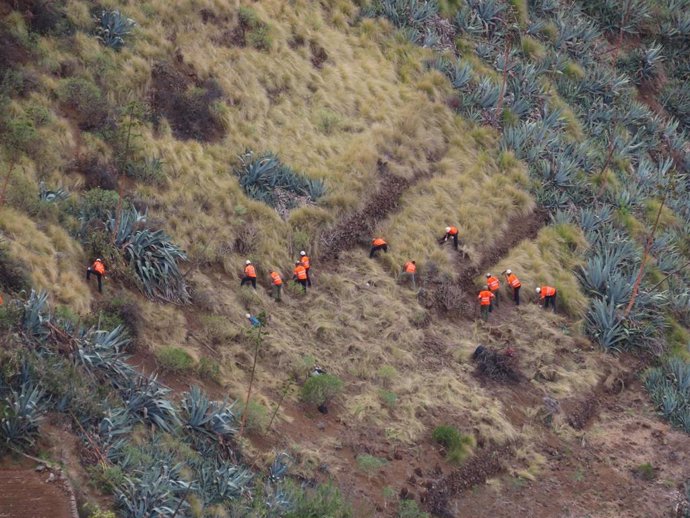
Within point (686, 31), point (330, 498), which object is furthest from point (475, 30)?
point (330, 498)

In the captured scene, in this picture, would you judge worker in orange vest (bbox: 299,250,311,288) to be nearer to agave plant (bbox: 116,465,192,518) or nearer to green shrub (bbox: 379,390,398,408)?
green shrub (bbox: 379,390,398,408)

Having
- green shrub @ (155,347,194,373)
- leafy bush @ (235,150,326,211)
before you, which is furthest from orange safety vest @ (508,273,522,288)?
green shrub @ (155,347,194,373)

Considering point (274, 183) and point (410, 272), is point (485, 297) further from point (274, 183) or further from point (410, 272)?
point (274, 183)

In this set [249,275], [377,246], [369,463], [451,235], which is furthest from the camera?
[451,235]

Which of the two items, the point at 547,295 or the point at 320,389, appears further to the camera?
the point at 547,295

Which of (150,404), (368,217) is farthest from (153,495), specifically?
(368,217)

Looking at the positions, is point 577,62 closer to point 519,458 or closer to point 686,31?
point 686,31
